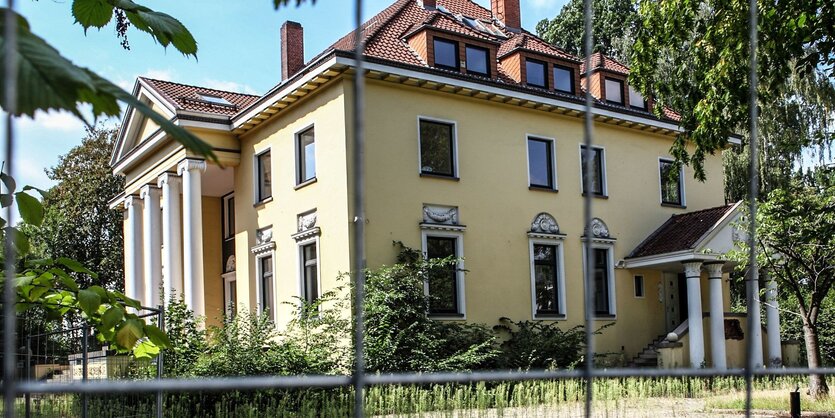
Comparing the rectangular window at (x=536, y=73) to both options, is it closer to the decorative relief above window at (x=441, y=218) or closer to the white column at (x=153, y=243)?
the decorative relief above window at (x=441, y=218)

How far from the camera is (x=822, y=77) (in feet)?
79.9

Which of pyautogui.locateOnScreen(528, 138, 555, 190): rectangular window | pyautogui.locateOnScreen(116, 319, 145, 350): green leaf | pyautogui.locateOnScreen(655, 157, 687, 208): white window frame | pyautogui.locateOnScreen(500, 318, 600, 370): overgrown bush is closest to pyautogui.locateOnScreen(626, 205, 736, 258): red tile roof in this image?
pyautogui.locateOnScreen(655, 157, 687, 208): white window frame

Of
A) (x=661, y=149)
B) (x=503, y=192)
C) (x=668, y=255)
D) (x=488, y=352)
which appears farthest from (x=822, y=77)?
(x=488, y=352)

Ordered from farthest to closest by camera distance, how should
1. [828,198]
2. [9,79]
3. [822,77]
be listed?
[822,77], [828,198], [9,79]

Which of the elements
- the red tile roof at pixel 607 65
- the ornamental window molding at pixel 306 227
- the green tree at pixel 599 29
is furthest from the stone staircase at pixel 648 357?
the green tree at pixel 599 29

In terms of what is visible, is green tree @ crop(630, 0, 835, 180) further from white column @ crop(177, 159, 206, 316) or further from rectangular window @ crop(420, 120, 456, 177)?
white column @ crop(177, 159, 206, 316)

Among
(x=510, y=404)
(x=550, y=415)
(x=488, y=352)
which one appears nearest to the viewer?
(x=550, y=415)

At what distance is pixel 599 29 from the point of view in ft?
123

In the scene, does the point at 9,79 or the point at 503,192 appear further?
the point at 503,192

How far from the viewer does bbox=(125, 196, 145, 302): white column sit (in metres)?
25.6

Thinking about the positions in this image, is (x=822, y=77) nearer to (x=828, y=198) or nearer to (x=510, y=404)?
(x=828, y=198)

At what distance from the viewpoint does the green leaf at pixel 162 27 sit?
265 centimetres

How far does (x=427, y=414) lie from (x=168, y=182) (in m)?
15.3

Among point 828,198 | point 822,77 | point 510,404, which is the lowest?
point 510,404
